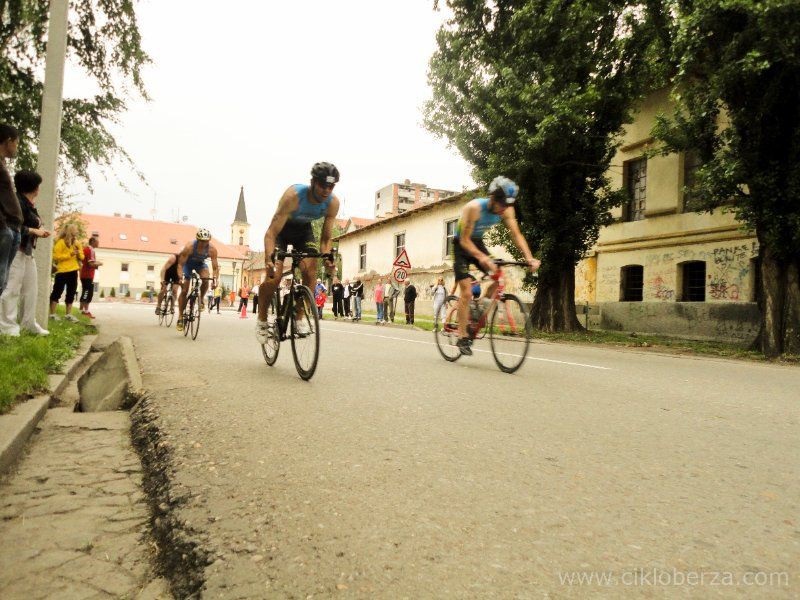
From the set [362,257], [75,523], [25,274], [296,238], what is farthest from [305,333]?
[362,257]

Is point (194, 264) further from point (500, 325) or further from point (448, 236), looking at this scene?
point (448, 236)

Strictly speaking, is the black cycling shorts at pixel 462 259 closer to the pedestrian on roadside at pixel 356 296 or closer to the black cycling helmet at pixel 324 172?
the black cycling helmet at pixel 324 172

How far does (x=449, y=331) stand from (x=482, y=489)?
4.67 metres

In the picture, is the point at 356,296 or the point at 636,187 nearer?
the point at 636,187

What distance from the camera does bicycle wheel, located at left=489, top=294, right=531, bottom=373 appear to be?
20.1 ft

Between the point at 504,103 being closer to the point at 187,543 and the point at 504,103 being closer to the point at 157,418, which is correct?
the point at 157,418

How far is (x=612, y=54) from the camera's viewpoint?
1451cm

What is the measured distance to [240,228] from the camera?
118688 millimetres

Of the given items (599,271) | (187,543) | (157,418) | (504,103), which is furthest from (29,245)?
(599,271)

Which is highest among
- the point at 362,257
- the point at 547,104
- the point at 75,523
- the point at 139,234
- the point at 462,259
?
the point at 139,234

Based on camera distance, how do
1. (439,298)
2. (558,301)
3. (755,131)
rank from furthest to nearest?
(558,301), (439,298), (755,131)

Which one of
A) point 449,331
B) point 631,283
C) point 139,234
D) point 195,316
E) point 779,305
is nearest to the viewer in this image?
point 449,331

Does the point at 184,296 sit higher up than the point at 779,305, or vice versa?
the point at 779,305

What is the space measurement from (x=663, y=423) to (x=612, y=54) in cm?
1345
